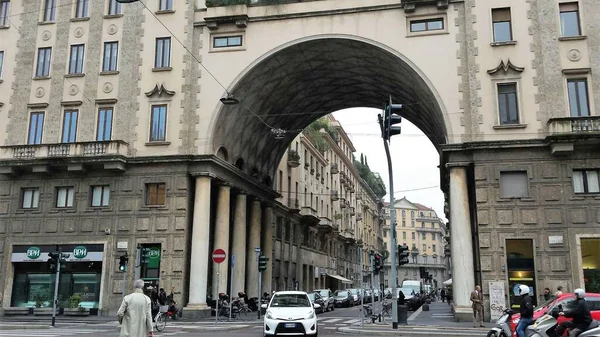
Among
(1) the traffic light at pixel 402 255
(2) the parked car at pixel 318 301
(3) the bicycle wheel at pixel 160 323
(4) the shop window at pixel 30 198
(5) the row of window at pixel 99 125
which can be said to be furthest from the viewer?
(2) the parked car at pixel 318 301

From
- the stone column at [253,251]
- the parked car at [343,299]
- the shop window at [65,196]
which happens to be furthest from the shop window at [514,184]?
the parked car at [343,299]

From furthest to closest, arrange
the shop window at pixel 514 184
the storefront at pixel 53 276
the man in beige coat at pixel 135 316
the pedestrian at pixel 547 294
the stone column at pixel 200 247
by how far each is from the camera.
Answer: the storefront at pixel 53 276 → the stone column at pixel 200 247 → the shop window at pixel 514 184 → the pedestrian at pixel 547 294 → the man in beige coat at pixel 135 316

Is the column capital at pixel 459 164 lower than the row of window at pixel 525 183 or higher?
higher

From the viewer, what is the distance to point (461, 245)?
25625 millimetres

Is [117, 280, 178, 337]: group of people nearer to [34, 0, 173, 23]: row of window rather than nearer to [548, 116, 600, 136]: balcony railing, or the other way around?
[548, 116, 600, 136]: balcony railing

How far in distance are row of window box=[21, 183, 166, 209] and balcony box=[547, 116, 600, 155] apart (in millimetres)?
19214

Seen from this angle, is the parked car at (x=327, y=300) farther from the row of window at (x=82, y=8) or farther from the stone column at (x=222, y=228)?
the row of window at (x=82, y=8)

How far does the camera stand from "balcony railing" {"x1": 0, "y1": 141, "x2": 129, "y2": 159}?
29156 mm

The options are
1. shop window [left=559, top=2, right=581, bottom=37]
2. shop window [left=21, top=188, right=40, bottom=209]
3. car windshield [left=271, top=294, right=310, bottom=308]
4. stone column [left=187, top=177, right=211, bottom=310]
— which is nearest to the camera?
car windshield [left=271, top=294, right=310, bottom=308]

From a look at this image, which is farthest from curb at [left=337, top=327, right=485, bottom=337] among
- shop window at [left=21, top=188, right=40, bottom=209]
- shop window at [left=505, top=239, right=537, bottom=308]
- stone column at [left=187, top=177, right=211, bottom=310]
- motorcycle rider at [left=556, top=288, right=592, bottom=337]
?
shop window at [left=21, top=188, right=40, bottom=209]

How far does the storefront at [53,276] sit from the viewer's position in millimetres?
29031

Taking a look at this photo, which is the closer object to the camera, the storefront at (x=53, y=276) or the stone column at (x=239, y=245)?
the storefront at (x=53, y=276)

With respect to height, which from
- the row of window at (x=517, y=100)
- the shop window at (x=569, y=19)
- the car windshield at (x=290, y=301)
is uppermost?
the shop window at (x=569, y=19)

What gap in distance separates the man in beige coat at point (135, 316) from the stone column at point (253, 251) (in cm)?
2576
